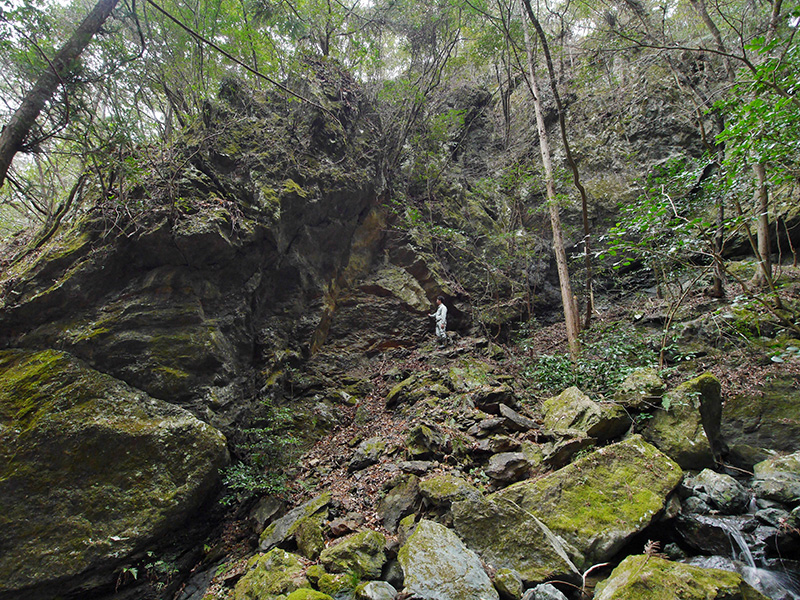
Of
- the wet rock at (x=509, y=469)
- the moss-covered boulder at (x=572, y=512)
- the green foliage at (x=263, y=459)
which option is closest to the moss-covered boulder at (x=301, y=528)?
the green foliage at (x=263, y=459)

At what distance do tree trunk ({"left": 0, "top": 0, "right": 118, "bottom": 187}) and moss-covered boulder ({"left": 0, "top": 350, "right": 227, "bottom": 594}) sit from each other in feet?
9.75

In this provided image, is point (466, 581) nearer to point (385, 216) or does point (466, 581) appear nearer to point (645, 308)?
point (645, 308)

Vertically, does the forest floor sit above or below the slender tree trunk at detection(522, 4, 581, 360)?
below

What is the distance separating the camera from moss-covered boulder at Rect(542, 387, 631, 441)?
5.28 meters

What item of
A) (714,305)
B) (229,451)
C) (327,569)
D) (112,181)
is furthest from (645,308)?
(112,181)

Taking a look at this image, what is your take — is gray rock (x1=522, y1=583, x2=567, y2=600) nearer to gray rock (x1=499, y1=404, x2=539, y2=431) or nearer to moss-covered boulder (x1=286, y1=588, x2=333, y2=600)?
moss-covered boulder (x1=286, y1=588, x2=333, y2=600)

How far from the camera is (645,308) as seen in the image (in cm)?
998

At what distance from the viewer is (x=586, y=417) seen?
5.54 metres

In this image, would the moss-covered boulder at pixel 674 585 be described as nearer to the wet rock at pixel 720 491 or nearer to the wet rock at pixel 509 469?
the wet rock at pixel 720 491

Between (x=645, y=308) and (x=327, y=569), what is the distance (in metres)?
Result: 10.2

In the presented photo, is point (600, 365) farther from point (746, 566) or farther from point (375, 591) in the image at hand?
point (375, 591)

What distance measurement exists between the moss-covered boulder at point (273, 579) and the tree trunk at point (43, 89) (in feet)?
17.1

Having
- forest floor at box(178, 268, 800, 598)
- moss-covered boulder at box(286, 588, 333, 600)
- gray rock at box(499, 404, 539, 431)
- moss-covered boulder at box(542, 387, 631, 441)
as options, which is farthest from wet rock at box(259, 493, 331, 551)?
moss-covered boulder at box(542, 387, 631, 441)

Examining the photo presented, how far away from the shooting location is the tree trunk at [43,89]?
13.3ft
